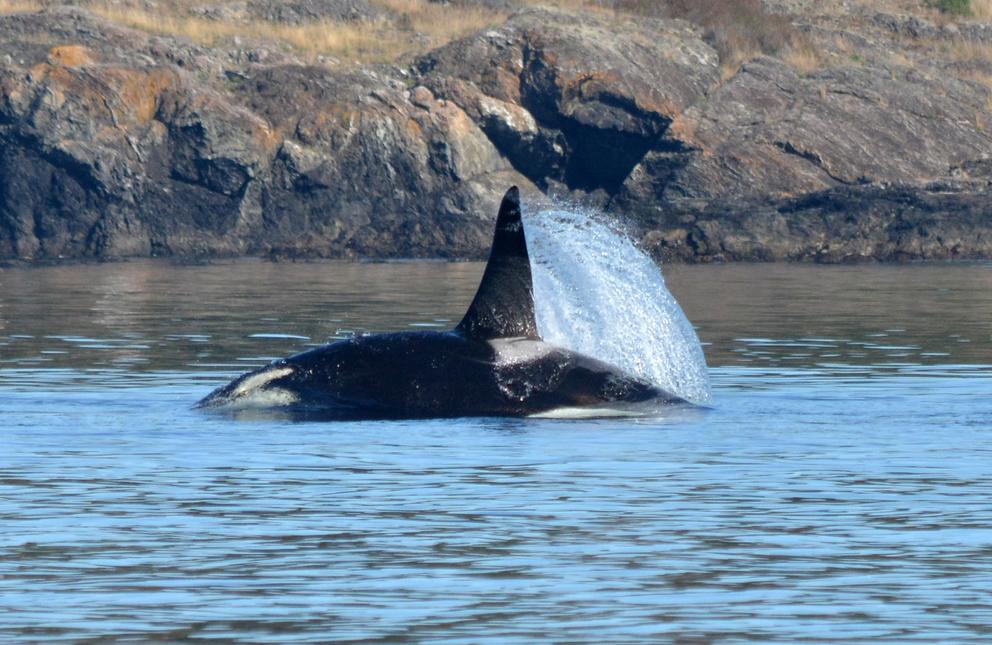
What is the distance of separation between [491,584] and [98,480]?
15.3 ft

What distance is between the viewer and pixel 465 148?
6750cm

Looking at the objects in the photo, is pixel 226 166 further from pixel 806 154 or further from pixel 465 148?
pixel 806 154

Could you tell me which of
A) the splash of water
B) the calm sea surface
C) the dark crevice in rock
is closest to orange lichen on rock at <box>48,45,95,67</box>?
the dark crevice in rock

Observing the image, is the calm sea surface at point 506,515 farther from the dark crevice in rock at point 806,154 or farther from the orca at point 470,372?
the dark crevice in rock at point 806,154

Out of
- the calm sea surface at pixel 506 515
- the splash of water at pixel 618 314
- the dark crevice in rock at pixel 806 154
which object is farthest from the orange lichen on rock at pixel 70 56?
Answer: the splash of water at pixel 618 314

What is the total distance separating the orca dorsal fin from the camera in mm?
16875

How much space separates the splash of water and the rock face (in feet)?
128

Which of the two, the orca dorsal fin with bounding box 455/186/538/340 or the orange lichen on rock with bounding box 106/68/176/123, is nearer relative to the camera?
the orca dorsal fin with bounding box 455/186/538/340

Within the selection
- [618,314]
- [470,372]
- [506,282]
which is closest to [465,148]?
[618,314]

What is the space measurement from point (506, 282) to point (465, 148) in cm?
5094

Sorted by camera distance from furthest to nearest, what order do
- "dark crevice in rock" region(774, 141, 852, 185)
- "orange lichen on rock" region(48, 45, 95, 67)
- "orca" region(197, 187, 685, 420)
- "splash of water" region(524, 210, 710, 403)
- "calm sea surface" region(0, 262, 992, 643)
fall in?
1. "dark crevice in rock" region(774, 141, 852, 185)
2. "orange lichen on rock" region(48, 45, 95, 67)
3. "splash of water" region(524, 210, 710, 403)
4. "orca" region(197, 187, 685, 420)
5. "calm sea surface" region(0, 262, 992, 643)

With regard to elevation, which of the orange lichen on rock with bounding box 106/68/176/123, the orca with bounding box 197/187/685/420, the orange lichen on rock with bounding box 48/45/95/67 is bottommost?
the orca with bounding box 197/187/685/420

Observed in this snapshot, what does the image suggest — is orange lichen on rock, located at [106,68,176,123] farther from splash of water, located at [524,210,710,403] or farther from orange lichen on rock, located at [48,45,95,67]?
splash of water, located at [524,210,710,403]

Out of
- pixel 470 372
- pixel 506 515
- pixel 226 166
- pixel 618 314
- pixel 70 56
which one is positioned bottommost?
pixel 506 515
